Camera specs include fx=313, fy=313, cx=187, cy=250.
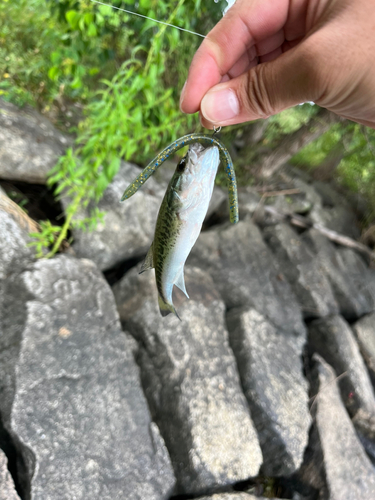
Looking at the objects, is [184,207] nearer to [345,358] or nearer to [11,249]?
[11,249]

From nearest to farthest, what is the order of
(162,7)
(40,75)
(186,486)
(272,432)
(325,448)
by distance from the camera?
(162,7), (186,486), (272,432), (325,448), (40,75)

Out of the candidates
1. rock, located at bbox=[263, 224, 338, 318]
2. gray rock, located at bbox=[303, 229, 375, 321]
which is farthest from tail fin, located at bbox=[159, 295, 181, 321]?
gray rock, located at bbox=[303, 229, 375, 321]

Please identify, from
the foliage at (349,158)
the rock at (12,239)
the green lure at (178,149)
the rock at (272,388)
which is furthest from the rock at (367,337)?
the rock at (12,239)

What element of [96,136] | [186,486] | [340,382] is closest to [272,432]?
[186,486]

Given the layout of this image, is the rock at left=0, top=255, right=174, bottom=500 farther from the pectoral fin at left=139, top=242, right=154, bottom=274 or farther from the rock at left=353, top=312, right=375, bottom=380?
the rock at left=353, top=312, right=375, bottom=380

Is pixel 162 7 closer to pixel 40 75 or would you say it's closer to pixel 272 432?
pixel 40 75

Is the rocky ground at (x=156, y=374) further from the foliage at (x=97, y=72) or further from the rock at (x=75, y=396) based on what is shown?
the foliage at (x=97, y=72)

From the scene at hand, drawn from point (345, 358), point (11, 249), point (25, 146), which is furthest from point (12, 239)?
point (345, 358)
